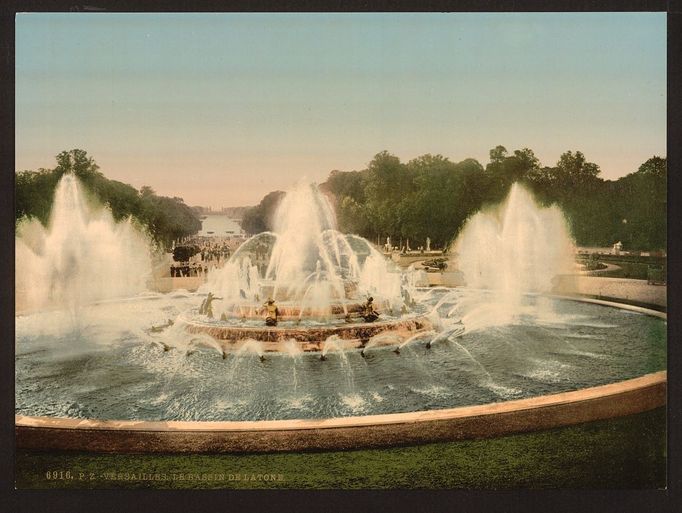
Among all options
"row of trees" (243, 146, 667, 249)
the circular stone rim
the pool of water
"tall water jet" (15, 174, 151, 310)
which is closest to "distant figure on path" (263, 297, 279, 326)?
the pool of water

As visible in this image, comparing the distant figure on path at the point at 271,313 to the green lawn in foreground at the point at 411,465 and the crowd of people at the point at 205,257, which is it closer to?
the crowd of people at the point at 205,257

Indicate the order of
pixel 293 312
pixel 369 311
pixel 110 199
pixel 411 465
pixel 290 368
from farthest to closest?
pixel 293 312, pixel 369 311, pixel 110 199, pixel 290 368, pixel 411 465

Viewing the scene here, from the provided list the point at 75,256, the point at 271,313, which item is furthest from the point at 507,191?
the point at 75,256

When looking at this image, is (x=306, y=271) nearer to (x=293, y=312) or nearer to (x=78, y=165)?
(x=293, y=312)

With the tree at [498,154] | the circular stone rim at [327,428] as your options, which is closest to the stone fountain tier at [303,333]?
the circular stone rim at [327,428]
